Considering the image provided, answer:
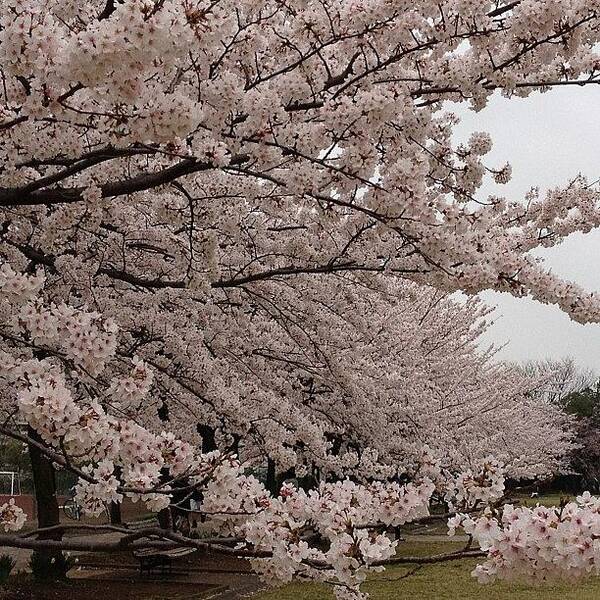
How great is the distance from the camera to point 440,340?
18609 millimetres

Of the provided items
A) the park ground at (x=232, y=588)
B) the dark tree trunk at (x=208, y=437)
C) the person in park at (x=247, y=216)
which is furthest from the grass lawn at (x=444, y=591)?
the person in park at (x=247, y=216)

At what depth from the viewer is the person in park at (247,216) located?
10.2 feet

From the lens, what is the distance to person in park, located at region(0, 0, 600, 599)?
312 cm

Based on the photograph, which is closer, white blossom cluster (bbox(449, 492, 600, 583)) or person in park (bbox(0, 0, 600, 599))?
white blossom cluster (bbox(449, 492, 600, 583))

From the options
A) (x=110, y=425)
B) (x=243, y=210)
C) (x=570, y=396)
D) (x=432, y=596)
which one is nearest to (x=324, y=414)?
(x=432, y=596)

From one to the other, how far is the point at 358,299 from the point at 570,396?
1914 inches

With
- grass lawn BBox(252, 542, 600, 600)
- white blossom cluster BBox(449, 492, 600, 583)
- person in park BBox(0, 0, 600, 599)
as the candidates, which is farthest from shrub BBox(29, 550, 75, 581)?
white blossom cluster BBox(449, 492, 600, 583)

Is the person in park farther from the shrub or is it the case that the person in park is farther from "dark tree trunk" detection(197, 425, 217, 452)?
"dark tree trunk" detection(197, 425, 217, 452)

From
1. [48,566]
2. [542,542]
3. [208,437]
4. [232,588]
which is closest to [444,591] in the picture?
[232,588]

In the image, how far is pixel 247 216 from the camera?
30.0 ft

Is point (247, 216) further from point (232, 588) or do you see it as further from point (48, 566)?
point (48, 566)

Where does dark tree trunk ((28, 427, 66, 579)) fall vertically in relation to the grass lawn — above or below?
above

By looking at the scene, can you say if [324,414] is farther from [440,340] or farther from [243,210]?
[440,340]

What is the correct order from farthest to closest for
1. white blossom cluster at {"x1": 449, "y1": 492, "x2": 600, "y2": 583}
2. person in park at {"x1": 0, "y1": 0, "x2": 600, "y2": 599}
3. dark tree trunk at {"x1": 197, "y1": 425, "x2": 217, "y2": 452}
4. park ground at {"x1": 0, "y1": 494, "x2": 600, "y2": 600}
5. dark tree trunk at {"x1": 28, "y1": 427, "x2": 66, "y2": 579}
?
dark tree trunk at {"x1": 197, "y1": 425, "x2": 217, "y2": 452}, dark tree trunk at {"x1": 28, "y1": 427, "x2": 66, "y2": 579}, park ground at {"x1": 0, "y1": 494, "x2": 600, "y2": 600}, person in park at {"x1": 0, "y1": 0, "x2": 600, "y2": 599}, white blossom cluster at {"x1": 449, "y1": 492, "x2": 600, "y2": 583}
